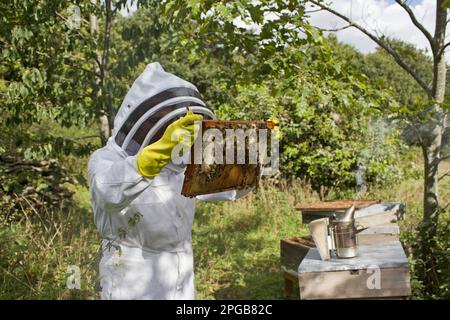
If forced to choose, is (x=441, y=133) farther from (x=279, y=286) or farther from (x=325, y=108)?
(x=325, y=108)

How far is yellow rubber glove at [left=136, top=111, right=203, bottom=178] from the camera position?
6.89ft

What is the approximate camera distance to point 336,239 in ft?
9.86

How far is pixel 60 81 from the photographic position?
4.18m

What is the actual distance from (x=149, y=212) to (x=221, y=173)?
1.53 ft

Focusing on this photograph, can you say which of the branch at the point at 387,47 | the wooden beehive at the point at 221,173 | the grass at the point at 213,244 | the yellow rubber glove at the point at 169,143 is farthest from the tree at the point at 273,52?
the grass at the point at 213,244

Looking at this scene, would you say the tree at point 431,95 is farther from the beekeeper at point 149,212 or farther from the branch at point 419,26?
the beekeeper at point 149,212

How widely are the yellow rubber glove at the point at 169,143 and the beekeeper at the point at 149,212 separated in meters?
0.22

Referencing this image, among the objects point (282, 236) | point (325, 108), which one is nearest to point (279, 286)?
point (282, 236)

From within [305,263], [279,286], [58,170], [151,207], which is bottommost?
[279,286]

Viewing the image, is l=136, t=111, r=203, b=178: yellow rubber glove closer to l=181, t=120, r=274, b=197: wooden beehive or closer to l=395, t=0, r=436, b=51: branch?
l=181, t=120, r=274, b=197: wooden beehive

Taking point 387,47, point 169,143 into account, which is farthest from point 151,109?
point 387,47

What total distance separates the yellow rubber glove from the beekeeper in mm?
219

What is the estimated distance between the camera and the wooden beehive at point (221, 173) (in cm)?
220

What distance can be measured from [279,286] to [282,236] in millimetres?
1702
